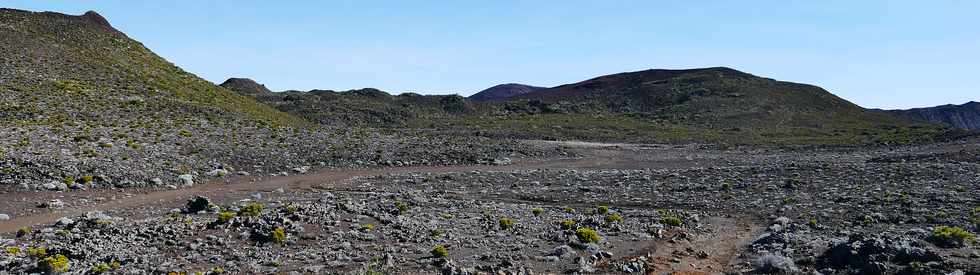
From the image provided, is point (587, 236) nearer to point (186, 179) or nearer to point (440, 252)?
point (440, 252)

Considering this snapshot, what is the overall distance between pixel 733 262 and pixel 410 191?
16667mm

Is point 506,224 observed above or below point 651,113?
below

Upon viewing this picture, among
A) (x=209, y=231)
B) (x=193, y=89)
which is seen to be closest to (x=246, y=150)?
(x=209, y=231)

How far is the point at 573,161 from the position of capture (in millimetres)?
51531

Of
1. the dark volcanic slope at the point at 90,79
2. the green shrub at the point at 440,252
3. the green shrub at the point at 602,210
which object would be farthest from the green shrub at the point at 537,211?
the dark volcanic slope at the point at 90,79

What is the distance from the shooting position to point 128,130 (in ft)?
137

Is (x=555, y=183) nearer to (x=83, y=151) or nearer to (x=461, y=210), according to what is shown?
(x=461, y=210)

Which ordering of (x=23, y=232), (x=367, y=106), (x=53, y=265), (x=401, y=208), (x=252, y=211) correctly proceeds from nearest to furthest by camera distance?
(x=53, y=265), (x=23, y=232), (x=252, y=211), (x=401, y=208), (x=367, y=106)

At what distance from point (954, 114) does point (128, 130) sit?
182m

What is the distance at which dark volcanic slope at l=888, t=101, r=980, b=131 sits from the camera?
164 metres

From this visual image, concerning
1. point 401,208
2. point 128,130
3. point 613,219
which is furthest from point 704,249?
point 128,130

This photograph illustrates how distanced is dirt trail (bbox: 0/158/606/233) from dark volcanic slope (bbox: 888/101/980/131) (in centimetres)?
14733

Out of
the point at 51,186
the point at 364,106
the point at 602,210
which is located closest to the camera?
the point at 51,186

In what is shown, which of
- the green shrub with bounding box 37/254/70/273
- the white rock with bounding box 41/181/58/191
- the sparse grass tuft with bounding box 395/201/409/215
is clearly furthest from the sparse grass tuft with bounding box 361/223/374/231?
the white rock with bounding box 41/181/58/191
